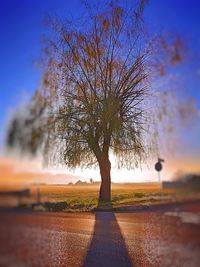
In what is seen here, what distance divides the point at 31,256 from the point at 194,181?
722 mm

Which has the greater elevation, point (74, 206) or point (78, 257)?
point (74, 206)

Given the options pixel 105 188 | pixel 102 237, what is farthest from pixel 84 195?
pixel 102 237

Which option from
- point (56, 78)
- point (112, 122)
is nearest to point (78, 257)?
point (56, 78)

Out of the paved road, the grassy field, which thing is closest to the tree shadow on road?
the paved road

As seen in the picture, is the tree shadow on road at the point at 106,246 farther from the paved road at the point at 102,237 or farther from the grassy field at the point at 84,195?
the grassy field at the point at 84,195

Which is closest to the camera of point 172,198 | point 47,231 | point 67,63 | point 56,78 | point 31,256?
Answer: point 31,256

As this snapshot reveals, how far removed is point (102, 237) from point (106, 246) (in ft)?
0.31

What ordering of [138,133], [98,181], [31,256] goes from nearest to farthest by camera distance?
[31,256] < [98,181] < [138,133]

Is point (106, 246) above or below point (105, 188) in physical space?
below

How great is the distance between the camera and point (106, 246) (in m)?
3.19

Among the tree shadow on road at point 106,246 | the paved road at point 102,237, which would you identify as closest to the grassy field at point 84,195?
the paved road at point 102,237

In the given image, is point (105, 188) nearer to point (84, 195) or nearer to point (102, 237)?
point (84, 195)

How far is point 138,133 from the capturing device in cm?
402

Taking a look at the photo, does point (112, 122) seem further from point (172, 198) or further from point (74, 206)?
point (172, 198)
